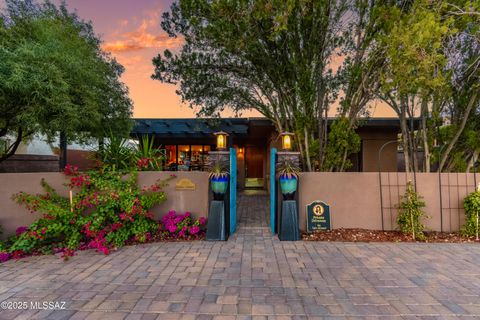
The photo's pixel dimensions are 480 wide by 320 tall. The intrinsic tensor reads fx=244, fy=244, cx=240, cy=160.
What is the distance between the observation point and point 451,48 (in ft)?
15.0

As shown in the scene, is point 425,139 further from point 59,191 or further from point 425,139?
point 59,191

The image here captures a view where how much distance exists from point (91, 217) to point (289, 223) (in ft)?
11.3

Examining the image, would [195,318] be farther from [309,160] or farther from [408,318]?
[309,160]

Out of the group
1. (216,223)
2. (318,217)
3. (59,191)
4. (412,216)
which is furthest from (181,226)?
(412,216)

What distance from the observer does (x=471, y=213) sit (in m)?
4.59

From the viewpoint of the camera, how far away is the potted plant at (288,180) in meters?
4.59

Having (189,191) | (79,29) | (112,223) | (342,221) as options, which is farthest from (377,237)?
(79,29)

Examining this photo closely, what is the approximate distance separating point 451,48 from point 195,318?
20.0 ft

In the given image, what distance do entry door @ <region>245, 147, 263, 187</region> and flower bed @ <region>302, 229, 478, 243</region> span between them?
8.26 m

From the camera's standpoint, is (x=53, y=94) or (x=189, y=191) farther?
(x=189, y=191)

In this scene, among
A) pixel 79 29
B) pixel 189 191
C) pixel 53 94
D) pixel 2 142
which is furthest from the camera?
pixel 79 29

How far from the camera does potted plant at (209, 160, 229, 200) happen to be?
4531 millimetres

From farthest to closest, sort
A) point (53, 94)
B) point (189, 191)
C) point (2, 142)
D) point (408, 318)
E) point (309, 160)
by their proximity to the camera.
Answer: point (2, 142)
point (309, 160)
point (189, 191)
point (53, 94)
point (408, 318)

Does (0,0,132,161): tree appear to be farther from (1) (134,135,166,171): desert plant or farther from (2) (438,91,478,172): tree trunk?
(2) (438,91,478,172): tree trunk
